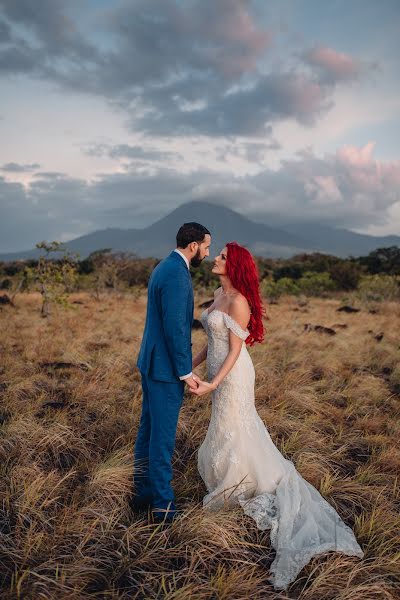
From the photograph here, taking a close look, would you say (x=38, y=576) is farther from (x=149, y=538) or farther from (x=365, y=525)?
(x=365, y=525)

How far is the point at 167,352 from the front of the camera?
3271 mm

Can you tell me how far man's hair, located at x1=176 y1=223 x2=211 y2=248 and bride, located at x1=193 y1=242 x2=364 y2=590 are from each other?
296 mm

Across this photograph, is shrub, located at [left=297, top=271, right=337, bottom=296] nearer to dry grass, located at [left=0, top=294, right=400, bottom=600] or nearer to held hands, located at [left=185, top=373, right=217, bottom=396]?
dry grass, located at [left=0, top=294, right=400, bottom=600]

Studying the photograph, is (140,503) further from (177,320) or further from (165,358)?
(177,320)

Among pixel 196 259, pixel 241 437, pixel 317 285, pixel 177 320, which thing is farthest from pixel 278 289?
pixel 177 320

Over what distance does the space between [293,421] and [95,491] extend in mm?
2480

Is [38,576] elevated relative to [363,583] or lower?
elevated

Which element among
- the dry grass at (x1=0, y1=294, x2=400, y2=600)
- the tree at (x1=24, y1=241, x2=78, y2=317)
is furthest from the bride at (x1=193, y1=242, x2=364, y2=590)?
the tree at (x1=24, y1=241, x2=78, y2=317)

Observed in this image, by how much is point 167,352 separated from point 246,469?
1.12 m

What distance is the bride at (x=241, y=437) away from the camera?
330 centimetres

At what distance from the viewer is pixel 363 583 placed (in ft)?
8.89

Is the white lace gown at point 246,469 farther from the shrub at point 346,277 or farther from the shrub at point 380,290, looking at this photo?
the shrub at point 346,277

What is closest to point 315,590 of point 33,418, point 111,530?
point 111,530

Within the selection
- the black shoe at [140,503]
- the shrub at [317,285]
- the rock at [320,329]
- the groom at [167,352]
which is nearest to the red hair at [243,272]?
the groom at [167,352]
